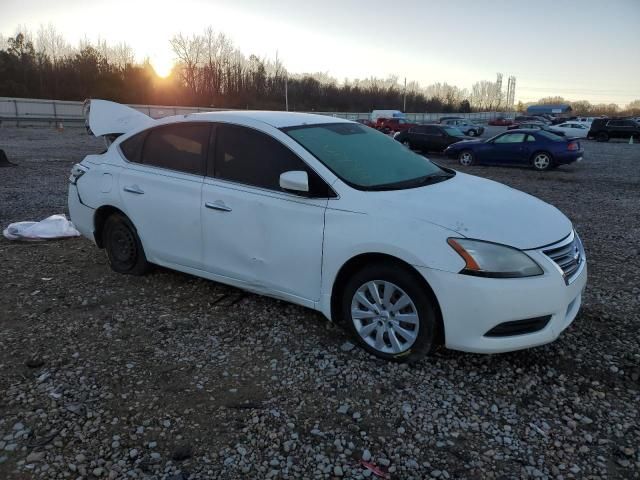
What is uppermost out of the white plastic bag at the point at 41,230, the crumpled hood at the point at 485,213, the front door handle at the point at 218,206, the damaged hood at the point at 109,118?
the damaged hood at the point at 109,118

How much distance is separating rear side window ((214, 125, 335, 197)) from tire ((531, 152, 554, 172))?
14824mm

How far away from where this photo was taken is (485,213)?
3.32m

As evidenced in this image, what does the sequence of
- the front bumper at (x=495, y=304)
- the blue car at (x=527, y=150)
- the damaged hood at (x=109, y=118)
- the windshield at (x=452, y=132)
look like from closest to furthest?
the front bumper at (x=495, y=304)
the damaged hood at (x=109, y=118)
the blue car at (x=527, y=150)
the windshield at (x=452, y=132)

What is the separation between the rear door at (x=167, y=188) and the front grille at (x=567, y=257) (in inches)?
107

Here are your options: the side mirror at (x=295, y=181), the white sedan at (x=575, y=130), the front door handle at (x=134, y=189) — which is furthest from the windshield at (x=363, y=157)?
the white sedan at (x=575, y=130)

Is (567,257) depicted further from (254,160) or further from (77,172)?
(77,172)

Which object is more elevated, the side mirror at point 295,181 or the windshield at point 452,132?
the windshield at point 452,132

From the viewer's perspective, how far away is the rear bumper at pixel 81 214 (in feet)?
16.6

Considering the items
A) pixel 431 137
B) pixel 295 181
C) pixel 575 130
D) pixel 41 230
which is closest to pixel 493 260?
pixel 295 181

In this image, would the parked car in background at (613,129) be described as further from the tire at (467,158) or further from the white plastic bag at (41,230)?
the white plastic bag at (41,230)

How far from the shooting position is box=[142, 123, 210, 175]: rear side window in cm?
425

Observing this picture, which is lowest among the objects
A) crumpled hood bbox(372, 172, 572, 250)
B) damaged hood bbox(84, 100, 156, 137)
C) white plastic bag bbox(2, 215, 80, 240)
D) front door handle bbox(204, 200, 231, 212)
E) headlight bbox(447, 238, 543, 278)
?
white plastic bag bbox(2, 215, 80, 240)

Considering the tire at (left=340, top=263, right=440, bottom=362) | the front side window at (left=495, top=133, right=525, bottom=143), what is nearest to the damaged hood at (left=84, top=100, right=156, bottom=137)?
the tire at (left=340, top=263, right=440, bottom=362)

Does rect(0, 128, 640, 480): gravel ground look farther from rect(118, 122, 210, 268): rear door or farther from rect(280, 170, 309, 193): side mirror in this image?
rect(280, 170, 309, 193): side mirror
